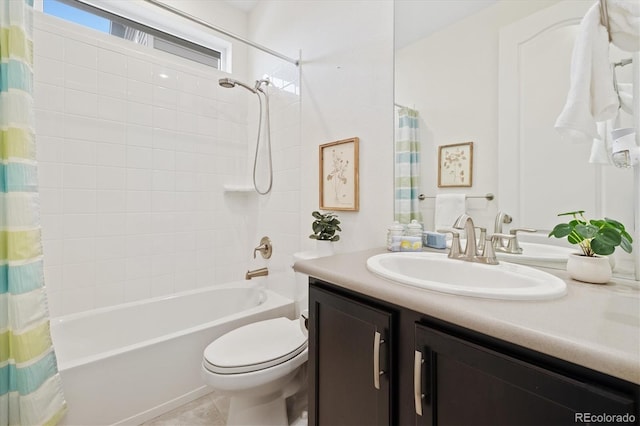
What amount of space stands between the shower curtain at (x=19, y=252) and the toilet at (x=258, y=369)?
622 mm

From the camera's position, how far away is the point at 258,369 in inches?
46.4

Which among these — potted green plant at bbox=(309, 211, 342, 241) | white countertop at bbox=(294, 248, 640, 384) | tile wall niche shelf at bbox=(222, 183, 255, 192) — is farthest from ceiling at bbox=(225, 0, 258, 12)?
white countertop at bbox=(294, 248, 640, 384)

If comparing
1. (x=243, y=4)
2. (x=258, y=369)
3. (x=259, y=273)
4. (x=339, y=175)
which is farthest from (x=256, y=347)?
(x=243, y=4)

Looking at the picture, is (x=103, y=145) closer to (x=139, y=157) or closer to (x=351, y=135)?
(x=139, y=157)

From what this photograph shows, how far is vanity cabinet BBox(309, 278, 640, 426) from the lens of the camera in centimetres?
47

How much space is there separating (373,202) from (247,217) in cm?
131

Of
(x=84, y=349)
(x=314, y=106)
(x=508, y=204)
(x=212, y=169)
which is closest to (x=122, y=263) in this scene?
(x=84, y=349)

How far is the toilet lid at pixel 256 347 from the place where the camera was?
118cm

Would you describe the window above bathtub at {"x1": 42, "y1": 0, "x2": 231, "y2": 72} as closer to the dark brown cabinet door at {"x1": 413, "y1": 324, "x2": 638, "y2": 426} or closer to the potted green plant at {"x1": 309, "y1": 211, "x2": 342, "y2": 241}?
the potted green plant at {"x1": 309, "y1": 211, "x2": 342, "y2": 241}

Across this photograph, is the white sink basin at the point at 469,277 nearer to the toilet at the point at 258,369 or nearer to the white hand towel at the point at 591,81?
the white hand towel at the point at 591,81

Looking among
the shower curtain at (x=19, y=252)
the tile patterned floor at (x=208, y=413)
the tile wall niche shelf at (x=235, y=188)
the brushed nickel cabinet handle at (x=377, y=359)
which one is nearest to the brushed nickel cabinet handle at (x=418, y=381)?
the brushed nickel cabinet handle at (x=377, y=359)

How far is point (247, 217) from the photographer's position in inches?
95.5

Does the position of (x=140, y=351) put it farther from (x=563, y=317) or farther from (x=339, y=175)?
(x=563, y=317)

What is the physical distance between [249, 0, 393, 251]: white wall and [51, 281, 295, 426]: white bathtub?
0.82 metres
